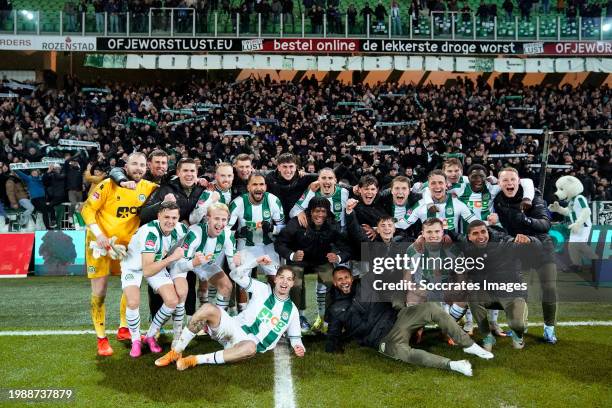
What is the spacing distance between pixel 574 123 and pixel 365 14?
854 cm

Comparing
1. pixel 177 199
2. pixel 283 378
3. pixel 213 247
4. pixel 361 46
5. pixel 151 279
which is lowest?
pixel 283 378

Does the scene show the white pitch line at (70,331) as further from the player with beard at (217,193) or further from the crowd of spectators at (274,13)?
the crowd of spectators at (274,13)

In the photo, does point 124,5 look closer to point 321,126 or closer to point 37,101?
point 37,101

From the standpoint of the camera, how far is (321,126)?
19.6m

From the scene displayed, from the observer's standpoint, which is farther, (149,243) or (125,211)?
(125,211)

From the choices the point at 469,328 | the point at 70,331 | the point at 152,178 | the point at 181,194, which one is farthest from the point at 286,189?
the point at 70,331

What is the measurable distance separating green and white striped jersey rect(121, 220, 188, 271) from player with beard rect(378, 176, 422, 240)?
2468 millimetres

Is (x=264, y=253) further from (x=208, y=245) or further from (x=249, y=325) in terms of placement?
(x=249, y=325)

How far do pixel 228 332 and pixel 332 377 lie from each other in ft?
3.60

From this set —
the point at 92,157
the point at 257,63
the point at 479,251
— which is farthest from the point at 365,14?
the point at 479,251

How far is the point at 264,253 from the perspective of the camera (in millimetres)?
7320

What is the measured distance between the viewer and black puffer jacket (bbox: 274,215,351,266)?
6898 mm

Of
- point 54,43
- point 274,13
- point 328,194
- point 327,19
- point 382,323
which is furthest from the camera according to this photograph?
point 327,19

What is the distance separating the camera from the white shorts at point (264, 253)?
7087 millimetres
